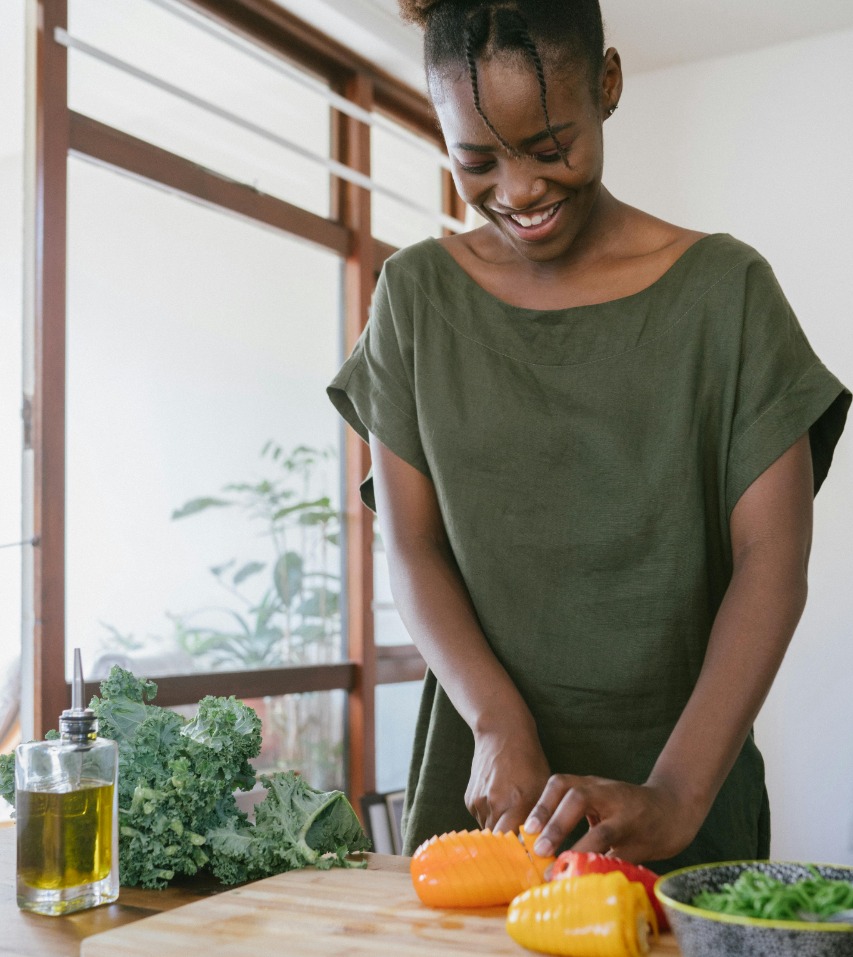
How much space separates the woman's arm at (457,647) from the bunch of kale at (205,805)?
155mm

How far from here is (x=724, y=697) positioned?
1.18 metres

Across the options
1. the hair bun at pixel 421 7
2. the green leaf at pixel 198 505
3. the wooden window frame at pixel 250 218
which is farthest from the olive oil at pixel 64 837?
the green leaf at pixel 198 505

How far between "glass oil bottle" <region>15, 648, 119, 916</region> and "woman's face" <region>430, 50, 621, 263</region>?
63 cm

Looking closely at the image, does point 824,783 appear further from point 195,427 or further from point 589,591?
point 589,591

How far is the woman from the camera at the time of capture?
1214mm

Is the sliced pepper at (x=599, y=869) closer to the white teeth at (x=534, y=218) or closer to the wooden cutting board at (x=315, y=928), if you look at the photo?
the wooden cutting board at (x=315, y=928)

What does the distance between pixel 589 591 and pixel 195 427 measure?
233 cm

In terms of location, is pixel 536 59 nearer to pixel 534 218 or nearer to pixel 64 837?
pixel 534 218

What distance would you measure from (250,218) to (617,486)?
2.60 meters

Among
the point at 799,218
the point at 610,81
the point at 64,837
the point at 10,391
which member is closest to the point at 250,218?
the point at 10,391

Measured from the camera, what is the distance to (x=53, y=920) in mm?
1006

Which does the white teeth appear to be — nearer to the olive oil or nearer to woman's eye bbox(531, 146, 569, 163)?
woman's eye bbox(531, 146, 569, 163)

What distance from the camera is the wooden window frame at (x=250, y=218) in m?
2.90

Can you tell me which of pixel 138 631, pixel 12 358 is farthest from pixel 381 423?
pixel 138 631
